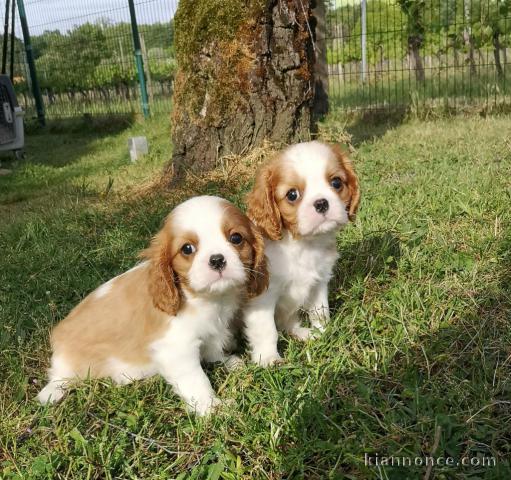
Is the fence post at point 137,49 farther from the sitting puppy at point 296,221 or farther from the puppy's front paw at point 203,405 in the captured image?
the puppy's front paw at point 203,405

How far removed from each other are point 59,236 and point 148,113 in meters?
7.89

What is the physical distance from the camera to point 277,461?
5.96 feet

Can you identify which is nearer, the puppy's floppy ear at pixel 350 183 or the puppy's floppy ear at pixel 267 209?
the puppy's floppy ear at pixel 267 209

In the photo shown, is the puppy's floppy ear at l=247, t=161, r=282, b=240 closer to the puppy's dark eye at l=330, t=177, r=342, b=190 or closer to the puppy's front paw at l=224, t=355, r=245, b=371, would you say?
the puppy's dark eye at l=330, t=177, r=342, b=190

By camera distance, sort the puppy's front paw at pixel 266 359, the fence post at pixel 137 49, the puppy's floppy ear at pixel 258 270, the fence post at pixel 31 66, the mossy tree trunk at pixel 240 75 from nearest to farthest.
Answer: the puppy's floppy ear at pixel 258 270 → the puppy's front paw at pixel 266 359 → the mossy tree trunk at pixel 240 75 → the fence post at pixel 137 49 → the fence post at pixel 31 66

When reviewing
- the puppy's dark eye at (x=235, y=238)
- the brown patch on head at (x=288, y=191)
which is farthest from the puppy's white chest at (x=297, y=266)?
the puppy's dark eye at (x=235, y=238)

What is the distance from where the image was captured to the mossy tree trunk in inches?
192

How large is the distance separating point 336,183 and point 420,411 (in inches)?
43.0

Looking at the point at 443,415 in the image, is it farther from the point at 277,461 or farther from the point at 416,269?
the point at 416,269

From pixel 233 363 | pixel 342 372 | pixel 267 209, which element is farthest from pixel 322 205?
pixel 233 363

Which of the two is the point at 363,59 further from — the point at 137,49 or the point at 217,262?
the point at 217,262

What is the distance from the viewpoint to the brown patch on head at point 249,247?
7.27 ft

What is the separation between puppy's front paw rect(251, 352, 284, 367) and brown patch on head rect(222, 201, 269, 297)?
29cm

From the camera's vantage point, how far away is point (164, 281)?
7.19 feet
